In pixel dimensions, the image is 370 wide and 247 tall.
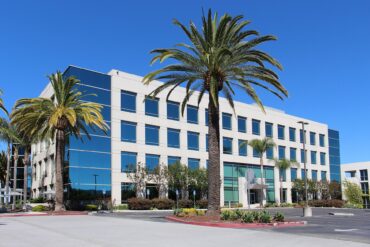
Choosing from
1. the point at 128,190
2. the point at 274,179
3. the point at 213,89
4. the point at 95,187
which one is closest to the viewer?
the point at 213,89

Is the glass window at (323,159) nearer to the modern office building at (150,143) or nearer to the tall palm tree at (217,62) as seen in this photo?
the modern office building at (150,143)

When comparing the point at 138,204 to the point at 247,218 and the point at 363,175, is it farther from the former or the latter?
the point at 363,175

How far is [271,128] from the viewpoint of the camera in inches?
3095

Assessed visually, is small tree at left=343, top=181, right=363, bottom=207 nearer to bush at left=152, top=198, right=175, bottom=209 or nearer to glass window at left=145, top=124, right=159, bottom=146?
bush at left=152, top=198, right=175, bottom=209

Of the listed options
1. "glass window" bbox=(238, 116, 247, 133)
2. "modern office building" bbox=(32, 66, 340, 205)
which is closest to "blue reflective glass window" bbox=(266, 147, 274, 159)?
"modern office building" bbox=(32, 66, 340, 205)

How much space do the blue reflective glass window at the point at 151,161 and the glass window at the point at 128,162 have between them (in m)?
2.31

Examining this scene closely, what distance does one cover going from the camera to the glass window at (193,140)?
212 ft

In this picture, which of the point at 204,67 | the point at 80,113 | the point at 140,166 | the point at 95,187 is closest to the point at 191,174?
the point at 140,166

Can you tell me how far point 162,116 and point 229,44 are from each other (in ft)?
109

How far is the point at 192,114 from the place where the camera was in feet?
216

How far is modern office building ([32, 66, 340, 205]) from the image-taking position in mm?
52875

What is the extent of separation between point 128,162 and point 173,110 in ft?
35.6

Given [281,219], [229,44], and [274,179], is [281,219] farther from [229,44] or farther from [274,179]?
[274,179]

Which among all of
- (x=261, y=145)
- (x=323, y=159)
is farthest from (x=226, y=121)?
(x=323, y=159)
